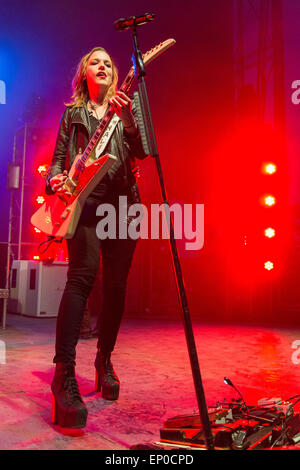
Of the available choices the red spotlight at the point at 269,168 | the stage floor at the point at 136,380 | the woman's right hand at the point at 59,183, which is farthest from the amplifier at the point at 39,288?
the woman's right hand at the point at 59,183

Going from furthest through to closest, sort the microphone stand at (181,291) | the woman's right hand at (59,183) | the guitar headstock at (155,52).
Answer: the woman's right hand at (59,183)
the guitar headstock at (155,52)
the microphone stand at (181,291)

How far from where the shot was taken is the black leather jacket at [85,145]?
6.28 feet

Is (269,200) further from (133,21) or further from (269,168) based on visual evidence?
(133,21)

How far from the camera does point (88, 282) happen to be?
1.76 metres

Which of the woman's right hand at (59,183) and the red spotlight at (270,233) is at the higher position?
the red spotlight at (270,233)

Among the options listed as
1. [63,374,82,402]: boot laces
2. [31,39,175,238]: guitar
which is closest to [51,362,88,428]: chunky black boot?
[63,374,82,402]: boot laces

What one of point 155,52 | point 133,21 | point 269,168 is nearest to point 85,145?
point 155,52

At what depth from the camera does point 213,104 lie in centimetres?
653

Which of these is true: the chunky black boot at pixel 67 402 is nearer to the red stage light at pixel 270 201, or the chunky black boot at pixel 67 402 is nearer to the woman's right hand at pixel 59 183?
the woman's right hand at pixel 59 183

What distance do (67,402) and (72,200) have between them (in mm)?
766

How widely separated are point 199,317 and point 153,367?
12.2 feet

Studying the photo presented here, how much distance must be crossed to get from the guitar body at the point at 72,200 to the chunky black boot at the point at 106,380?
64cm
